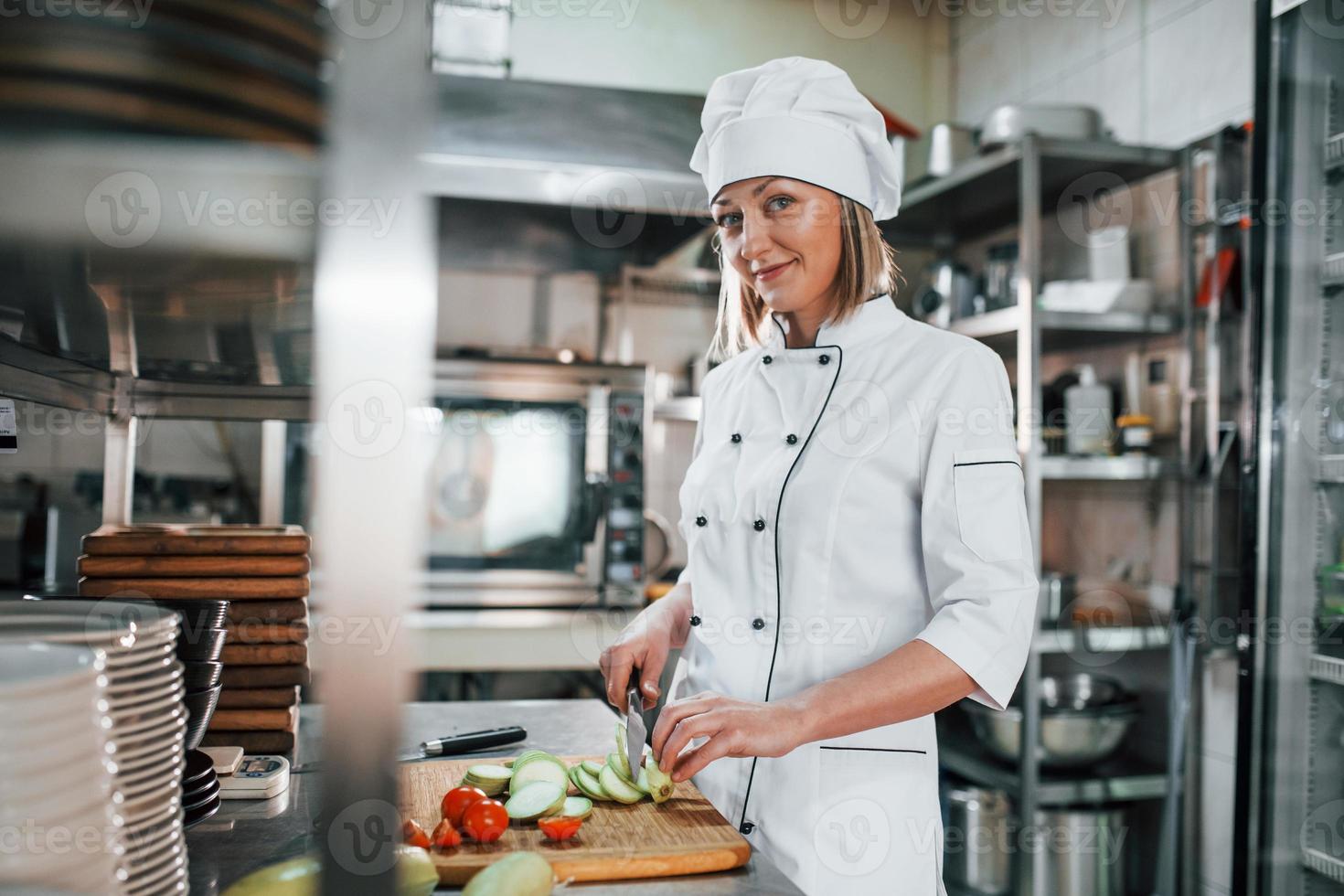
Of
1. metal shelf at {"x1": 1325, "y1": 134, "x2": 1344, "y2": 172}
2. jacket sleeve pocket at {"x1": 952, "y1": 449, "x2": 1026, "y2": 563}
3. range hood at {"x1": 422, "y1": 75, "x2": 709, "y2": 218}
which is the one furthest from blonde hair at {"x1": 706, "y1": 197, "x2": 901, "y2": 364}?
range hood at {"x1": 422, "y1": 75, "x2": 709, "y2": 218}

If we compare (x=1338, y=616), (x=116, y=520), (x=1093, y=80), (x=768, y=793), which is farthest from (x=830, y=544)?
(x=1093, y=80)

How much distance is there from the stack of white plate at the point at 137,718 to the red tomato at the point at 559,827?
1.44 ft

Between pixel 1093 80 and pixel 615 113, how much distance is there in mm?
1353

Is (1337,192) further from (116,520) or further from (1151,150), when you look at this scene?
(116,520)

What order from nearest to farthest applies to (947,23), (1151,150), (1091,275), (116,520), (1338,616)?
(116,520), (1338,616), (1151,150), (1091,275), (947,23)

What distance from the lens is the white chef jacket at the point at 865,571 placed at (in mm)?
1006

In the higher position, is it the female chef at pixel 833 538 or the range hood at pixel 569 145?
the range hood at pixel 569 145

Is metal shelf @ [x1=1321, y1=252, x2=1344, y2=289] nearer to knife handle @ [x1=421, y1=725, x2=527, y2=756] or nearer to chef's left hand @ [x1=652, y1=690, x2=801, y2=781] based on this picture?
chef's left hand @ [x1=652, y1=690, x2=801, y2=781]

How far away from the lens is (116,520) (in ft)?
4.13

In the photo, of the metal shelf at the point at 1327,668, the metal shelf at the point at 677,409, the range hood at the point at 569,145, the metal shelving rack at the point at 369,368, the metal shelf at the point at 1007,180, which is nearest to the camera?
the metal shelving rack at the point at 369,368

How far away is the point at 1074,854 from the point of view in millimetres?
2301

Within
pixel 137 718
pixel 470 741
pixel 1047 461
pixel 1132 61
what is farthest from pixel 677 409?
pixel 137 718

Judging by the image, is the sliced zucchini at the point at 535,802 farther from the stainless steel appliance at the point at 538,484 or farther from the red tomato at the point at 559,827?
the stainless steel appliance at the point at 538,484

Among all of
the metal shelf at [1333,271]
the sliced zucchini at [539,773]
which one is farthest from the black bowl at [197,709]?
the metal shelf at [1333,271]
